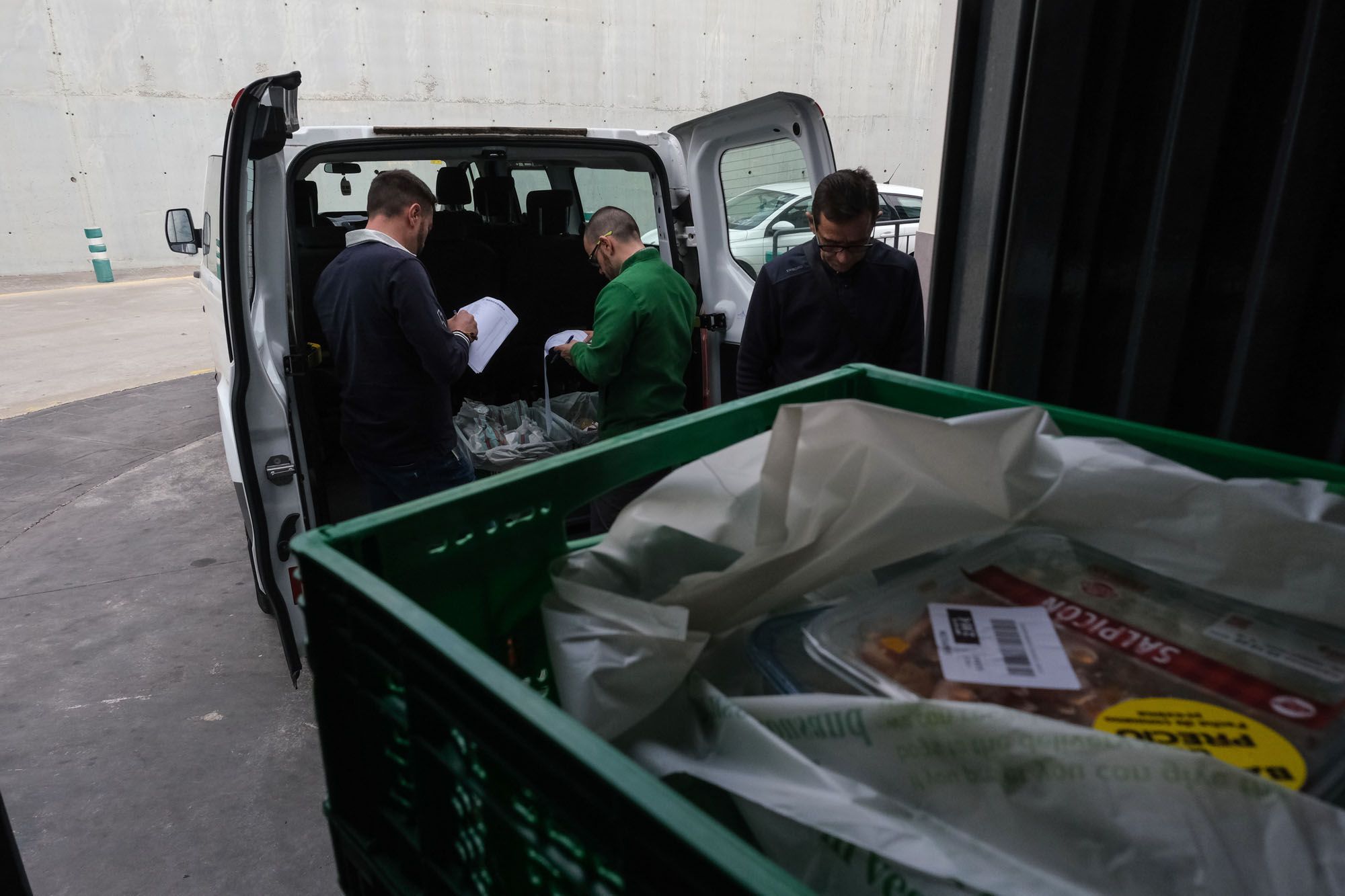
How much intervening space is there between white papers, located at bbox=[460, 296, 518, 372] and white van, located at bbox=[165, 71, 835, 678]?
57 cm

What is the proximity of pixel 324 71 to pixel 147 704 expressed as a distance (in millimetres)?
12850

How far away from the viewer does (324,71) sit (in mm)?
13297

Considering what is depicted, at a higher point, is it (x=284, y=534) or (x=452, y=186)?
(x=452, y=186)

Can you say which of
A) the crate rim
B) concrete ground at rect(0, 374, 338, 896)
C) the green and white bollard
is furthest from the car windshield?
the green and white bollard

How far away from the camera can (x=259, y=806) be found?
8.15 ft

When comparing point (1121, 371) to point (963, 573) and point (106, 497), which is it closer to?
point (963, 573)

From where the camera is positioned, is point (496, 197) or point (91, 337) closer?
point (496, 197)

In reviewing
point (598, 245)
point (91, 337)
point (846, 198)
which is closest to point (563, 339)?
point (598, 245)

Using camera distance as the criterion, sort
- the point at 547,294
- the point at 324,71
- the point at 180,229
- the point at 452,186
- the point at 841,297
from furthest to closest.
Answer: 1. the point at 324,71
2. the point at 452,186
3. the point at 547,294
4. the point at 180,229
5. the point at 841,297

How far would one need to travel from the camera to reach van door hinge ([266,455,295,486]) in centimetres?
249

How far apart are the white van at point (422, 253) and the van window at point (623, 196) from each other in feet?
0.92

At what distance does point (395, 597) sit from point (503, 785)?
0.57 ft

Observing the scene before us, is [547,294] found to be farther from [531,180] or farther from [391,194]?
[531,180]

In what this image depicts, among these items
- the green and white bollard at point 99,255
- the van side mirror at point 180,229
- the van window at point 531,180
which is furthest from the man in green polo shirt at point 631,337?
the green and white bollard at point 99,255
